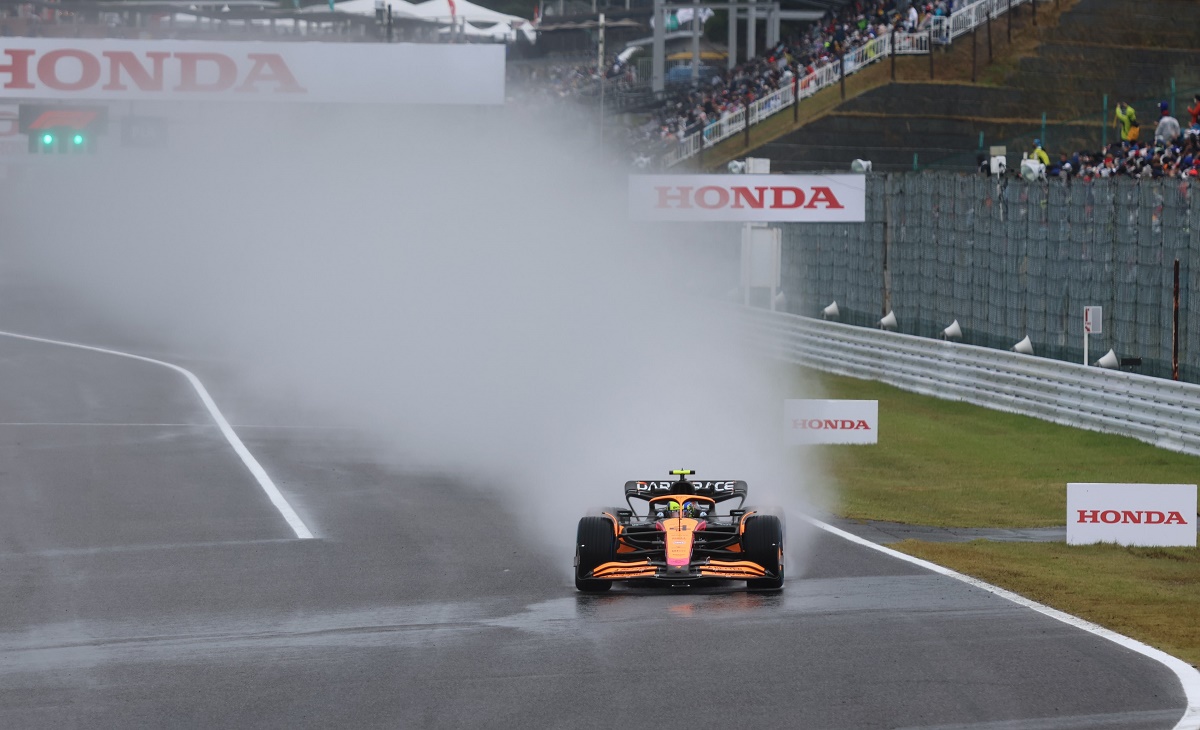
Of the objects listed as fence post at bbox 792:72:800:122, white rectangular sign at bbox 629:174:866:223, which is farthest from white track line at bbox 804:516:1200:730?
fence post at bbox 792:72:800:122

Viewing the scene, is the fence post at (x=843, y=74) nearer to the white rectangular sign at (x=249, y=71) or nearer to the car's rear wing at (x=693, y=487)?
the white rectangular sign at (x=249, y=71)

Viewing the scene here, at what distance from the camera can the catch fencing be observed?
74.2ft

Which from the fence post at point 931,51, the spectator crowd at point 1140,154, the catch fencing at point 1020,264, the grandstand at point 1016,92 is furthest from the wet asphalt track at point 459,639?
the fence post at point 931,51

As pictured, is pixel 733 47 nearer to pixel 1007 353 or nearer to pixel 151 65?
pixel 151 65

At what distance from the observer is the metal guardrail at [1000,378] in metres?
21.7

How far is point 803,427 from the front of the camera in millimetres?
22875

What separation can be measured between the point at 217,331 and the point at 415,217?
7.72 metres

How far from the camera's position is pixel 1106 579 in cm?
1282

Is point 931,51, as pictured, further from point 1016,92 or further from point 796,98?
point 796,98

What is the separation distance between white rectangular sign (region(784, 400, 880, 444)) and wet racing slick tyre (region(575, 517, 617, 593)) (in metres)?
10.7

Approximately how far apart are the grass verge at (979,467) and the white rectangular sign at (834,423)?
→ 0.66 feet

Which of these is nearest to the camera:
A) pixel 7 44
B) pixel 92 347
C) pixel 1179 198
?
pixel 1179 198

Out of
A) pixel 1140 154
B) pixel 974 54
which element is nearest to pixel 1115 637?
pixel 1140 154

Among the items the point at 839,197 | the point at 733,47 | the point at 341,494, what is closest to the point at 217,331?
the point at 839,197
